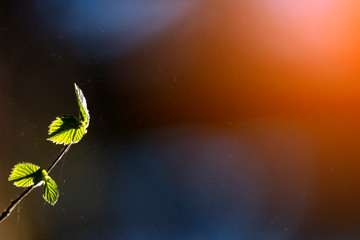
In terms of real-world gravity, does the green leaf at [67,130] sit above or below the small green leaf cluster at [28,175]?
above

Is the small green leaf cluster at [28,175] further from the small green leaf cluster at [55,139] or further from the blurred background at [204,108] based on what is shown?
the blurred background at [204,108]

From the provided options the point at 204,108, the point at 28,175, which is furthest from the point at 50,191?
the point at 204,108

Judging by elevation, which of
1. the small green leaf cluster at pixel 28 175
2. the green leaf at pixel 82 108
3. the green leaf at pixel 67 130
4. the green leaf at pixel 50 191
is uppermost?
the green leaf at pixel 82 108

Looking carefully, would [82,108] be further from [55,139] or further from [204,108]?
[204,108]

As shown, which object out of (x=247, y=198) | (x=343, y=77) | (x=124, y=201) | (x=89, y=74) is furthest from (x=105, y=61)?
(x=343, y=77)

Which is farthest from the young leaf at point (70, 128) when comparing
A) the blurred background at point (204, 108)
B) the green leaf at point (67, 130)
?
the blurred background at point (204, 108)

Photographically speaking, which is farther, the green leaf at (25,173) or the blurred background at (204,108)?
the blurred background at (204,108)

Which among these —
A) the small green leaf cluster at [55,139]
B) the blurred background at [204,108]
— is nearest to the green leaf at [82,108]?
the small green leaf cluster at [55,139]

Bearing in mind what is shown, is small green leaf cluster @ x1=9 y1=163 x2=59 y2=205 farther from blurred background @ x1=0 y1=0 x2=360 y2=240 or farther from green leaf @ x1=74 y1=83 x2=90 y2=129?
blurred background @ x1=0 y1=0 x2=360 y2=240
